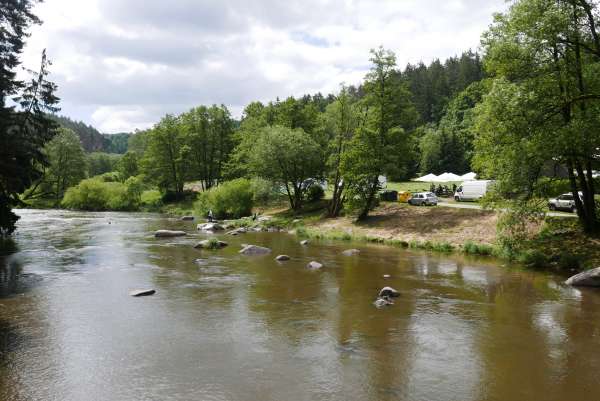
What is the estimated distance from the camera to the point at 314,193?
57125mm

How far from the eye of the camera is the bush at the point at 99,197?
75812 mm

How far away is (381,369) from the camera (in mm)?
11484

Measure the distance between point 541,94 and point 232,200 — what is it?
39.0 m

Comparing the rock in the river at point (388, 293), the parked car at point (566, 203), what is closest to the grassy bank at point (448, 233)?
the parked car at point (566, 203)

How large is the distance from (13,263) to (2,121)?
28.0 feet

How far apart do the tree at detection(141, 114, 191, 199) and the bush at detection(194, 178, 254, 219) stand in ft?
74.8

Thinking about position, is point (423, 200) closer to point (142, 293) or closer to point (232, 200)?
point (232, 200)

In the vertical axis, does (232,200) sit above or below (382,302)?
above

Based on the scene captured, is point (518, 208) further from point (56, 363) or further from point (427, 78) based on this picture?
point (427, 78)

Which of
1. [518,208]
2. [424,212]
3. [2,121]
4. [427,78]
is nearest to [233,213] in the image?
[424,212]

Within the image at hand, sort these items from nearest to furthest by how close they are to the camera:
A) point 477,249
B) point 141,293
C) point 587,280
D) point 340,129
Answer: point 141,293 → point 587,280 → point 477,249 → point 340,129

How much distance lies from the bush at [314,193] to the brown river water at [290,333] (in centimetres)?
3091

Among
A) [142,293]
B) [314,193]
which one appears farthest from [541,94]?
[314,193]

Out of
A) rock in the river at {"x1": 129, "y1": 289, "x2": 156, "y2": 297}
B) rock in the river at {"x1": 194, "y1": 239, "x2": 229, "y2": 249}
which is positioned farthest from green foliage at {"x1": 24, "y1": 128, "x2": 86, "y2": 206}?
rock in the river at {"x1": 129, "y1": 289, "x2": 156, "y2": 297}
